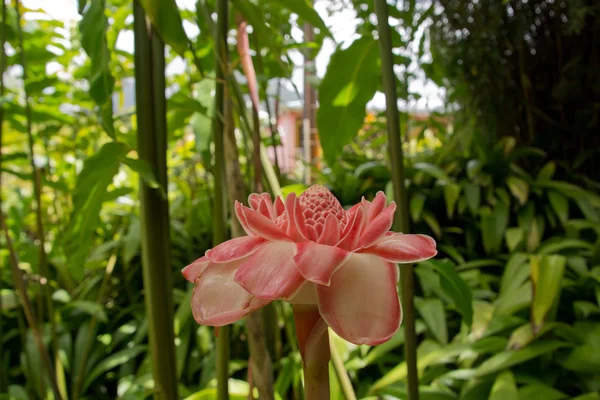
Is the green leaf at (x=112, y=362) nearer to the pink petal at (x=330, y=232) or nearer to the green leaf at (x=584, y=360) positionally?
the green leaf at (x=584, y=360)

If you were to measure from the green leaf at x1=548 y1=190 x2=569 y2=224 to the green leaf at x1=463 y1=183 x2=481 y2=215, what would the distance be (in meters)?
0.17

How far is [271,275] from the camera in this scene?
13cm

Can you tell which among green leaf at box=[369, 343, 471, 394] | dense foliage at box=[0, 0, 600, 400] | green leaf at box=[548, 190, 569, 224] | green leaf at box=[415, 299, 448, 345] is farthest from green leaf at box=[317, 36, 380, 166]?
green leaf at box=[548, 190, 569, 224]

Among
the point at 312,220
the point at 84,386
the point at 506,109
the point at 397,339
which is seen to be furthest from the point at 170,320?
the point at 506,109

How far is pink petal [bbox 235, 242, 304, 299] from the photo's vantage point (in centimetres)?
13

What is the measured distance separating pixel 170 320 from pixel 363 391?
0.57m

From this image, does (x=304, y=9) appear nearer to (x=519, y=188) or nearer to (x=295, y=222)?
(x=295, y=222)

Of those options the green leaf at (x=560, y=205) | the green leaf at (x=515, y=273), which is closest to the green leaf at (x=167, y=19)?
the green leaf at (x=515, y=273)

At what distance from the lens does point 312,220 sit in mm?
159

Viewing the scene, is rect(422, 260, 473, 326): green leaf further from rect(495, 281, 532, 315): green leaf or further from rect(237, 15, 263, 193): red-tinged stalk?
rect(495, 281, 532, 315): green leaf

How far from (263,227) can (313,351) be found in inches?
1.7

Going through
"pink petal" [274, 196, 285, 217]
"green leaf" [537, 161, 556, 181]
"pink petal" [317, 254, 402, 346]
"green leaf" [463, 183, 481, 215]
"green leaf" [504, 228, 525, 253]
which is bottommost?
"green leaf" [504, 228, 525, 253]

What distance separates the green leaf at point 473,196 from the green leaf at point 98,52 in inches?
37.7

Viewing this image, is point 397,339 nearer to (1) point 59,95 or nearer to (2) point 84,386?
(2) point 84,386
